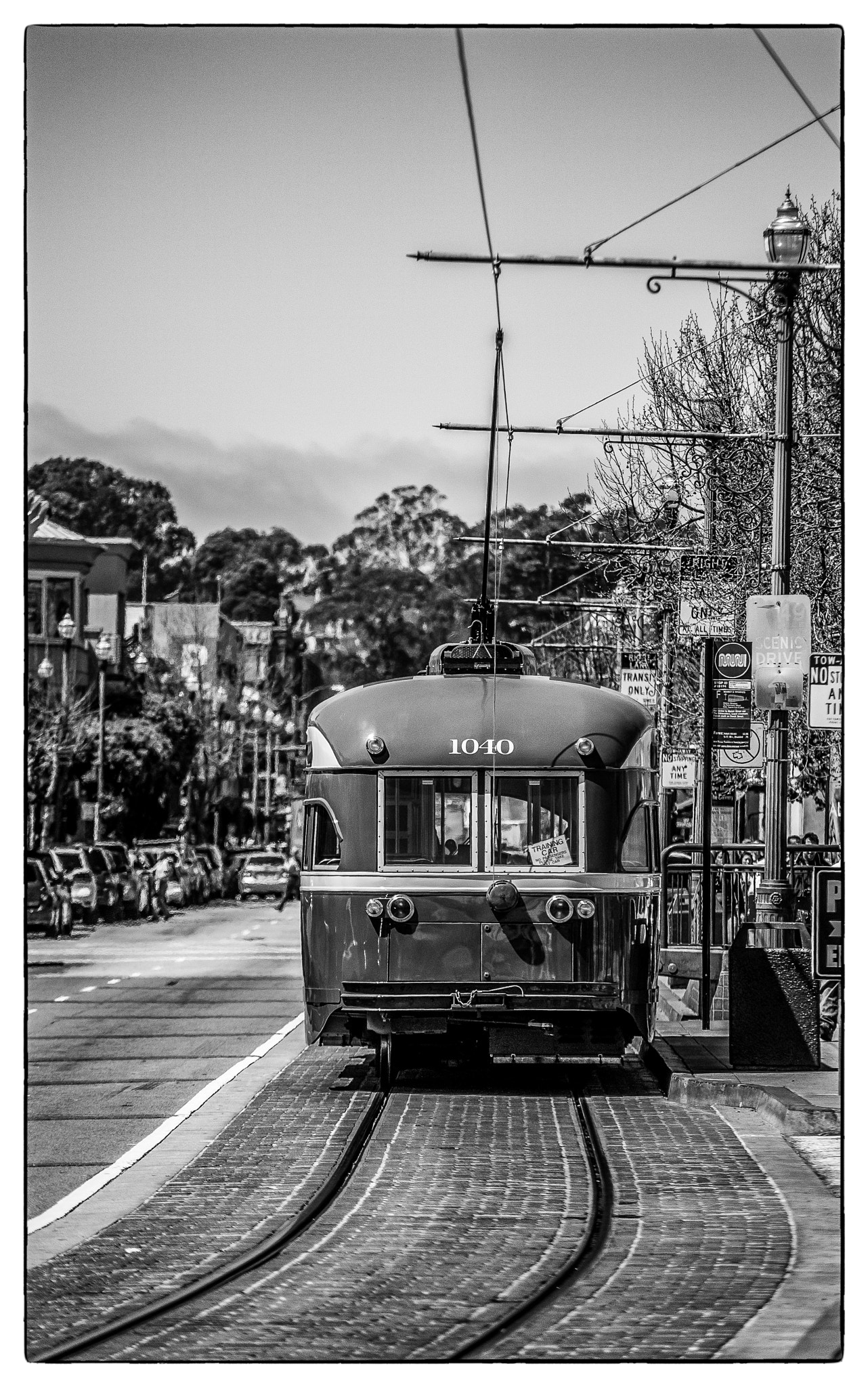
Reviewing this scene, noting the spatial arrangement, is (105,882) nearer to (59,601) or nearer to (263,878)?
(59,601)

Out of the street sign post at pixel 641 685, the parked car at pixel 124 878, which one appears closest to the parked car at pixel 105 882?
the parked car at pixel 124 878

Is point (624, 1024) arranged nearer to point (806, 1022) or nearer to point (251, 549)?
point (806, 1022)

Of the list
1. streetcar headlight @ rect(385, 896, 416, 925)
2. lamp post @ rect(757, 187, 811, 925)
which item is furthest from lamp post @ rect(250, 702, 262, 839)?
streetcar headlight @ rect(385, 896, 416, 925)

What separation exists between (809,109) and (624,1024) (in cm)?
703

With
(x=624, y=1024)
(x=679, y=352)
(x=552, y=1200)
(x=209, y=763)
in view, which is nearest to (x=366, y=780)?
(x=624, y=1024)

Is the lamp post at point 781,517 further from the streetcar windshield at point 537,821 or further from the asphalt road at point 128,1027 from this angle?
the asphalt road at point 128,1027

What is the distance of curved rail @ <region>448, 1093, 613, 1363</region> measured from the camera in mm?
7328

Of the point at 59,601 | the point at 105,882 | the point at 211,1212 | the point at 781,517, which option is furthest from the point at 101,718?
the point at 211,1212

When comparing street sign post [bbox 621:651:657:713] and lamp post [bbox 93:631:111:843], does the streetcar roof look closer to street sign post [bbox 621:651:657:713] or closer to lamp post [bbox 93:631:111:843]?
street sign post [bbox 621:651:657:713]

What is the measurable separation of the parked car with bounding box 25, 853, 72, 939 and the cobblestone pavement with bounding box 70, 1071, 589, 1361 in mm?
22016

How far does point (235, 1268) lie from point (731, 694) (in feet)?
32.7

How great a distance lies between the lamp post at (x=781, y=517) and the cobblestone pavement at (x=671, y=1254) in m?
2.82

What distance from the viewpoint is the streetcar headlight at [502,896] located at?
13.8m

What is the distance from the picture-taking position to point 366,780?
1441 centimetres
